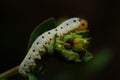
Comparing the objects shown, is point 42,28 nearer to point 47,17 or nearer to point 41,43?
point 41,43

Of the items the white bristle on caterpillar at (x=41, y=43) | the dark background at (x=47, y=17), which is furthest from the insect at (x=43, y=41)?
the dark background at (x=47, y=17)

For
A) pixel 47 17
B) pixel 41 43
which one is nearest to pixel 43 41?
pixel 41 43

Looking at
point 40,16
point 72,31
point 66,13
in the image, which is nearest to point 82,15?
point 66,13

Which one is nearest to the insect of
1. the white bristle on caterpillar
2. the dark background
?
the white bristle on caterpillar

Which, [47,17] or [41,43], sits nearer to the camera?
[41,43]

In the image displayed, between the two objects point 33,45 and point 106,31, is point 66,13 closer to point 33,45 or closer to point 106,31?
point 106,31
